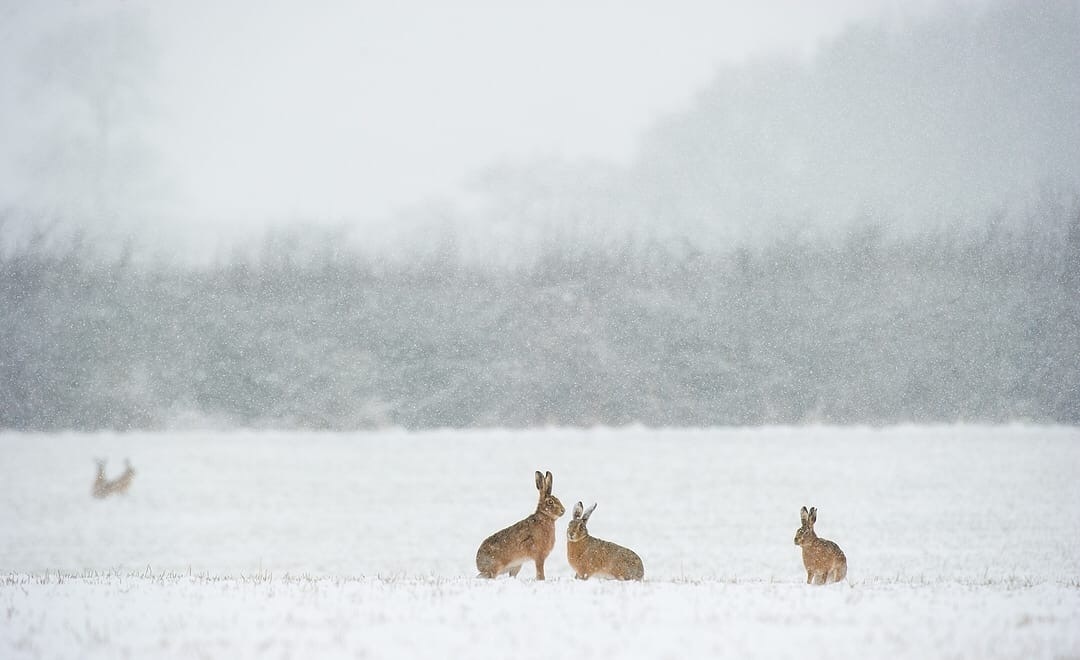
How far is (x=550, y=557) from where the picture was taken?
16.5 m

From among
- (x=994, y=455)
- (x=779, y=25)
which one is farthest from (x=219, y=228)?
(x=994, y=455)

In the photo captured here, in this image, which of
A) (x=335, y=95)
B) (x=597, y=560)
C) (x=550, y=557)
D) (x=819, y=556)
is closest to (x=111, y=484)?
(x=550, y=557)

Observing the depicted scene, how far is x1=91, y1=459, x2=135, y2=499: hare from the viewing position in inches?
835

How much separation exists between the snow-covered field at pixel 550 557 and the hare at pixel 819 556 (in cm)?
33

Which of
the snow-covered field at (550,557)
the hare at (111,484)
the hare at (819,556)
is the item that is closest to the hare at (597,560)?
the snow-covered field at (550,557)

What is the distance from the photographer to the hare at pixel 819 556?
8.05 meters

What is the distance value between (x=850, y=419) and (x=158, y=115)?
2158cm

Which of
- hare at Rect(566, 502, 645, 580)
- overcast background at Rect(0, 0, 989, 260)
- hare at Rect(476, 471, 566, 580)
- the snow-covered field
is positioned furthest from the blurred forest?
hare at Rect(476, 471, 566, 580)

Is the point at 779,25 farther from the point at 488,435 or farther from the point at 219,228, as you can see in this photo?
the point at 219,228

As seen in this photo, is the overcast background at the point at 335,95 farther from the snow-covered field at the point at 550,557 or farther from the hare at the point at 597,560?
the hare at the point at 597,560

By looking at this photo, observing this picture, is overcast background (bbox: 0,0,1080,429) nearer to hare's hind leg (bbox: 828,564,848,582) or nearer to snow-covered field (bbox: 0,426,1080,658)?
snow-covered field (bbox: 0,426,1080,658)

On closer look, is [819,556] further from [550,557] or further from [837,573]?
[550,557]

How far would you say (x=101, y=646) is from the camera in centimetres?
552

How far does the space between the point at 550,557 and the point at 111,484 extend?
10.8 m
